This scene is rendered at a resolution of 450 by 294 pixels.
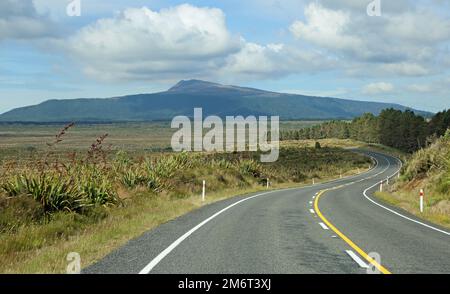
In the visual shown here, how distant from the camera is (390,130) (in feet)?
456

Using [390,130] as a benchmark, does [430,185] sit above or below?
below

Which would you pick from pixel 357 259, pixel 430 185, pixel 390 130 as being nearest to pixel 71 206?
pixel 357 259

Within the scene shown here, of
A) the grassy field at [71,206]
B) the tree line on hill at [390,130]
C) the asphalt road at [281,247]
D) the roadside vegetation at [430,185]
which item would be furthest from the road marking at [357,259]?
the tree line on hill at [390,130]

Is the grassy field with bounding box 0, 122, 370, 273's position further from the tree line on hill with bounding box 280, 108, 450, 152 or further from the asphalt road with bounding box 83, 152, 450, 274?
the tree line on hill with bounding box 280, 108, 450, 152

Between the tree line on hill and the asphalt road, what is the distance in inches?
3531

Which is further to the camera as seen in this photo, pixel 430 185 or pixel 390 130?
pixel 390 130

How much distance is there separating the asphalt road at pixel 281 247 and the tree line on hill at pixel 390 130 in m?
89.7

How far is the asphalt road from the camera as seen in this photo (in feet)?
25.6

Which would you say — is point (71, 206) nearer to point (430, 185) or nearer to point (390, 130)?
point (430, 185)

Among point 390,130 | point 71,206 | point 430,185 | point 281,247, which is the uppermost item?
point 71,206

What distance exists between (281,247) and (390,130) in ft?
451

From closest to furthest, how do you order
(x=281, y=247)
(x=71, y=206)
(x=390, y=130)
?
(x=281, y=247) → (x=71, y=206) → (x=390, y=130)

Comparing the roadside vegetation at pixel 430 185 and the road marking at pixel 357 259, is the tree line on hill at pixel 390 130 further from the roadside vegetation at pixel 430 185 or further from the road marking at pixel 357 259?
the road marking at pixel 357 259
